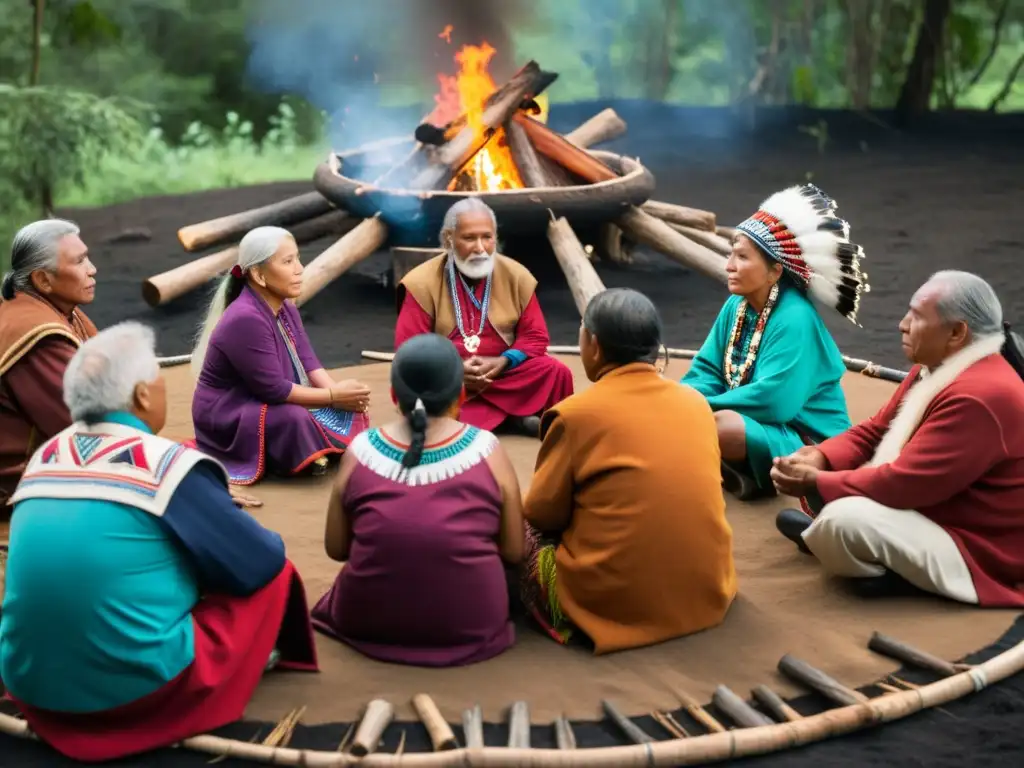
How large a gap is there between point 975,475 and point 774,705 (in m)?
1.14

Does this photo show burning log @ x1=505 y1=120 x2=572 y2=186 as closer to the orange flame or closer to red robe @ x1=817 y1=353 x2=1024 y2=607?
the orange flame

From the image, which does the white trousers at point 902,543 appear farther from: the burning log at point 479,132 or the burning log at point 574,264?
the burning log at point 479,132

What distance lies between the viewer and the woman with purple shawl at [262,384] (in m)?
5.74

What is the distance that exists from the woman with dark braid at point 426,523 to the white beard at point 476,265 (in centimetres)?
221

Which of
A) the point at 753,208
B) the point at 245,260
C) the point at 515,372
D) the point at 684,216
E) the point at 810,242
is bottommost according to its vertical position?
the point at 753,208

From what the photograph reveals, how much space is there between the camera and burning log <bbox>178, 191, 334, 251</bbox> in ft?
31.5

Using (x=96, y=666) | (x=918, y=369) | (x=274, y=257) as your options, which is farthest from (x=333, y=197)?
(x=96, y=666)

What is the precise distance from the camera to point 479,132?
368 inches

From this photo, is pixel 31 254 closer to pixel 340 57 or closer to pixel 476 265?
pixel 476 265

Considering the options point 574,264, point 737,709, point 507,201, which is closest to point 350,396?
point 737,709

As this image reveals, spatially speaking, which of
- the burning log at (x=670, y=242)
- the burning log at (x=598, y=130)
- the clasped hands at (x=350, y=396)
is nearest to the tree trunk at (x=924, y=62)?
the burning log at (x=598, y=130)

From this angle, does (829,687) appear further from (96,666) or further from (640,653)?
(96,666)

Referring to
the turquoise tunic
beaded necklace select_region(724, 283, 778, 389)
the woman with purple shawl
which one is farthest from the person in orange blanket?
the woman with purple shawl

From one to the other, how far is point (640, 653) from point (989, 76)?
1820 cm
